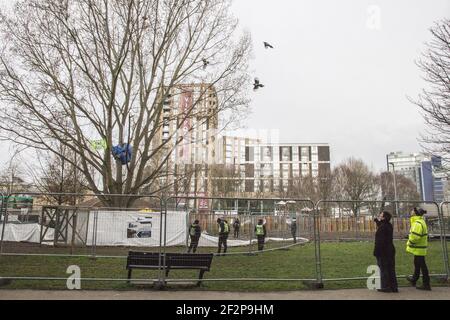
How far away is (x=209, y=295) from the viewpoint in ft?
28.2

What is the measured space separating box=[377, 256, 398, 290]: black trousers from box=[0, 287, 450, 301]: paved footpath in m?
0.28

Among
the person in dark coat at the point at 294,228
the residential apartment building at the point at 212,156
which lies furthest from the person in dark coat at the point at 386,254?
the residential apartment building at the point at 212,156

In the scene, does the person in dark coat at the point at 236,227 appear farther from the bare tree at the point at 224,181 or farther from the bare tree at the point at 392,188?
the bare tree at the point at 392,188

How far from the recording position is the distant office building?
21984 millimetres

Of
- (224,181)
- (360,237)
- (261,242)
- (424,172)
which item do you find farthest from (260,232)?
(424,172)

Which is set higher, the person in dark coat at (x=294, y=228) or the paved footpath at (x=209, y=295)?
the person in dark coat at (x=294, y=228)

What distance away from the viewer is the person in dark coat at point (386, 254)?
919 centimetres

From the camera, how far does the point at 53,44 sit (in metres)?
17.7

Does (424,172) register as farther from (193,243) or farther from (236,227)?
(193,243)

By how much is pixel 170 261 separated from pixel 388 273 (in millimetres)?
5258

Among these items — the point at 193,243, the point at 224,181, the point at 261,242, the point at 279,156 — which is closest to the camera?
the point at 193,243

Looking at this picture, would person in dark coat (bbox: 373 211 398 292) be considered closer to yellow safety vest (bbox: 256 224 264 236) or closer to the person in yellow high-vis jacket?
the person in yellow high-vis jacket

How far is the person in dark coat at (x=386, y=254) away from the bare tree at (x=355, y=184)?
48.4 meters
